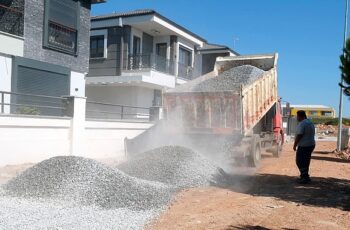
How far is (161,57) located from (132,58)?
6.47 ft

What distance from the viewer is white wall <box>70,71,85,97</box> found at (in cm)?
1903

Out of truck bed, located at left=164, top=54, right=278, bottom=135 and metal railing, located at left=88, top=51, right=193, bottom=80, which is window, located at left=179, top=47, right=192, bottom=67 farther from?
truck bed, located at left=164, top=54, right=278, bottom=135

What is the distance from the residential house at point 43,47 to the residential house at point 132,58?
15.0ft

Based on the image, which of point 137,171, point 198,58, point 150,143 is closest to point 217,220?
point 137,171

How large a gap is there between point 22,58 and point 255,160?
31.7 feet

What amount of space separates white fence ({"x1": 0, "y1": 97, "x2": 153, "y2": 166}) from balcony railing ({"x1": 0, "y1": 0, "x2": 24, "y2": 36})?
504 cm

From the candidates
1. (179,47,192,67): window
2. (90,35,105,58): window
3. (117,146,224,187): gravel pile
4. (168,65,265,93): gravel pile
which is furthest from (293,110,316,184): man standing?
(179,47,192,67): window

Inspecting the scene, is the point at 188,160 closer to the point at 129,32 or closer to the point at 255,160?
the point at 255,160

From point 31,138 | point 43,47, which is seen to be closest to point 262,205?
point 31,138

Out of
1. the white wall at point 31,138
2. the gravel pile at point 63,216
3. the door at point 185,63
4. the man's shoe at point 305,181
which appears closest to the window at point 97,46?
the door at point 185,63

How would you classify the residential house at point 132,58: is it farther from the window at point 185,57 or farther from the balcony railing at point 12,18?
the balcony railing at point 12,18

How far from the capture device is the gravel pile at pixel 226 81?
1365 cm

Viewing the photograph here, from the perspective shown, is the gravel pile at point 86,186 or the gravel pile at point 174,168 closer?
the gravel pile at point 86,186

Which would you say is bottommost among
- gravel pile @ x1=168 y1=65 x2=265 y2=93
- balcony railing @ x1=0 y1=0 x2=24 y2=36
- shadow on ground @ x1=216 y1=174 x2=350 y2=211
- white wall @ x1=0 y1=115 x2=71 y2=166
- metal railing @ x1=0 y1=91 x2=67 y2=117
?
shadow on ground @ x1=216 y1=174 x2=350 y2=211
